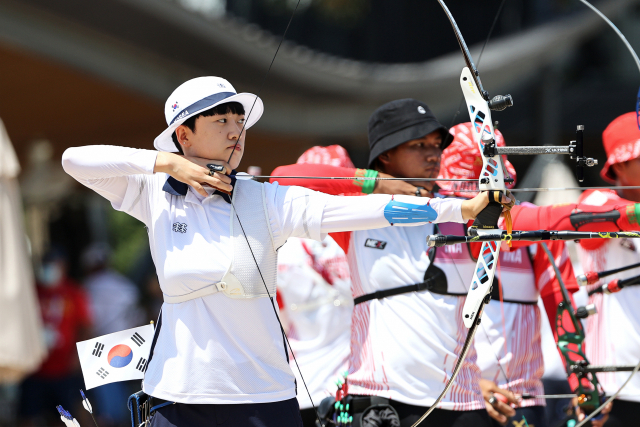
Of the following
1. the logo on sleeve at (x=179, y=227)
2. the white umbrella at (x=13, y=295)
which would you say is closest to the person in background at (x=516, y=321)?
the logo on sleeve at (x=179, y=227)

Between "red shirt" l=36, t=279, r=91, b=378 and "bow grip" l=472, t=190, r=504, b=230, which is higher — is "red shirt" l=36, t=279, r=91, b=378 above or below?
below

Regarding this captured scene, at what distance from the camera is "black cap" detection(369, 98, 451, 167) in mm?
2648

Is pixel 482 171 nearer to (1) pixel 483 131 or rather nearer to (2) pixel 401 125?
(1) pixel 483 131

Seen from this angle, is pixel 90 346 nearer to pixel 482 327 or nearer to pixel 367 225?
pixel 367 225

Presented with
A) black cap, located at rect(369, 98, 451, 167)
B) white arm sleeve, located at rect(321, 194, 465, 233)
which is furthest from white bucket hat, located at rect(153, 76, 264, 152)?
black cap, located at rect(369, 98, 451, 167)

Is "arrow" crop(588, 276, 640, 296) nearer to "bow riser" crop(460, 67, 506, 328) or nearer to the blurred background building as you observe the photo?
the blurred background building

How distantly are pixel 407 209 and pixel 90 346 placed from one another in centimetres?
104

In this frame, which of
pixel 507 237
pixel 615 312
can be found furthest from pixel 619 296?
pixel 507 237

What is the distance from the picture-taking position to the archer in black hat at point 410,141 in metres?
2.65

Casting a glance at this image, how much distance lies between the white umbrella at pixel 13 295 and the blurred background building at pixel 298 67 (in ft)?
2.18

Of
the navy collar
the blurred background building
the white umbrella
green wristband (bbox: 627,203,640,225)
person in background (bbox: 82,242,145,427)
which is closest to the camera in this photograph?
the navy collar

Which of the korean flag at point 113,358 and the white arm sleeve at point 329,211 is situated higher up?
the white arm sleeve at point 329,211

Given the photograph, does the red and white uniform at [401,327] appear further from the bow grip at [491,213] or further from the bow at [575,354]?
the bow grip at [491,213]

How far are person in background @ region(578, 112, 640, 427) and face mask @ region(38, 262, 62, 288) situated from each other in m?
4.41
